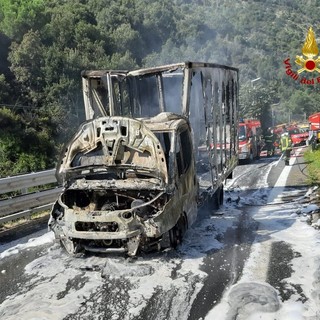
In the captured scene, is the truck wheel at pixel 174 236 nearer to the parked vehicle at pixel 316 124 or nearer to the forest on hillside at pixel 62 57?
the forest on hillside at pixel 62 57

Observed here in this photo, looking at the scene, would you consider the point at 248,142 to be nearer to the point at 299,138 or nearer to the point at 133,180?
the point at 299,138

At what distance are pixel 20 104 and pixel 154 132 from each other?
27.8 metres

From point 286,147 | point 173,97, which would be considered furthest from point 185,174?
point 286,147

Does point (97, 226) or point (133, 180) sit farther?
point (133, 180)

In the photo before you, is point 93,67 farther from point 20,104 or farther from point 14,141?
point 14,141

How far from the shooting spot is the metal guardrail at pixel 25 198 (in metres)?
8.31

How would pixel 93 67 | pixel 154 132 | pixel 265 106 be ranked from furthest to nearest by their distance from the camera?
1. pixel 265 106
2. pixel 93 67
3. pixel 154 132

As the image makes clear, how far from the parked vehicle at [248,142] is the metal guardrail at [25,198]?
13.9 metres

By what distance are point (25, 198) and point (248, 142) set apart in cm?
1571

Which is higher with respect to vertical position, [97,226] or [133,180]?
[133,180]

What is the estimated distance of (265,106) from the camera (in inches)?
1921

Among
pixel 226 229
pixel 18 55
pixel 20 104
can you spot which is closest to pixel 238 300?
pixel 226 229

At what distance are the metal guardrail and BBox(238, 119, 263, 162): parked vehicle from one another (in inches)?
547

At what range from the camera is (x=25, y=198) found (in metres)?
8.92
